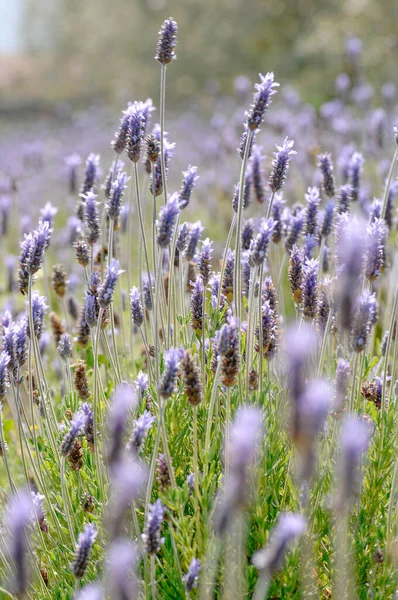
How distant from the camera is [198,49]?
17.5 m

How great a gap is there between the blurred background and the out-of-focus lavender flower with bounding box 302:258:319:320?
8926mm

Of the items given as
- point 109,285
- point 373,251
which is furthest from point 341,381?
point 109,285

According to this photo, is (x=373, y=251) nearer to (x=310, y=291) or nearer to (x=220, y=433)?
(x=310, y=291)

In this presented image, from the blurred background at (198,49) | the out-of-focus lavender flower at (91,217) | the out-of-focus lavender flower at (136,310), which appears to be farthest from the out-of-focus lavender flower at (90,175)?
the blurred background at (198,49)

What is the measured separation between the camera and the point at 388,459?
1.67m

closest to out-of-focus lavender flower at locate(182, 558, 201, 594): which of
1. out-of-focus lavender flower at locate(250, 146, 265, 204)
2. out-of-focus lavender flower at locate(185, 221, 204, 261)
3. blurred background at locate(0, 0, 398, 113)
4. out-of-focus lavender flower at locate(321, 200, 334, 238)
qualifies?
out-of-focus lavender flower at locate(185, 221, 204, 261)

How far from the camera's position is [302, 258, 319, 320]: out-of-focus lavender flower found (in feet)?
5.22

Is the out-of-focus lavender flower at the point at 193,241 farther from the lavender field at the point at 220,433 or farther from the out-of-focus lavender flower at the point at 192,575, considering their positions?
the out-of-focus lavender flower at the point at 192,575

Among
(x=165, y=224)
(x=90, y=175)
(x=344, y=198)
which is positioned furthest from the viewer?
(x=90, y=175)

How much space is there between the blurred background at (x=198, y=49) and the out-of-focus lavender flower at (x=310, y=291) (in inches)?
351

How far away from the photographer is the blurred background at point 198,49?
12961 mm

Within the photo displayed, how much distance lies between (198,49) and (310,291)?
1719 centimetres

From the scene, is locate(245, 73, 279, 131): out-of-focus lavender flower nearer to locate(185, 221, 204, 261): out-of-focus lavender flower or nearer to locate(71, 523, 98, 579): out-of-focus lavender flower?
locate(185, 221, 204, 261): out-of-focus lavender flower

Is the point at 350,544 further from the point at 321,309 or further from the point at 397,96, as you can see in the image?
the point at 397,96
